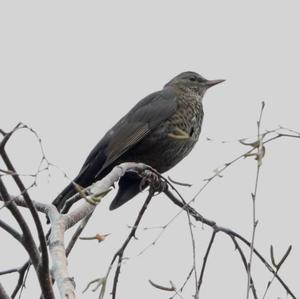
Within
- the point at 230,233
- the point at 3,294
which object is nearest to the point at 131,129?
the point at 230,233

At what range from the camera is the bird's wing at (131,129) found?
6.84 metres

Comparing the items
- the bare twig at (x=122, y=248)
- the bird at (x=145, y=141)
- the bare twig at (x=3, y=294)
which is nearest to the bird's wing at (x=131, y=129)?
the bird at (x=145, y=141)

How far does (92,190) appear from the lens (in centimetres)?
340

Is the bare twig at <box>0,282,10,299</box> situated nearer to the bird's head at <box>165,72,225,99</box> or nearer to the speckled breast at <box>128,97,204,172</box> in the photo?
the speckled breast at <box>128,97,204,172</box>

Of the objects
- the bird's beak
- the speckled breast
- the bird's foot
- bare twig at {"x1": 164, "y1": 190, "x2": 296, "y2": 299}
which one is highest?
the bird's beak

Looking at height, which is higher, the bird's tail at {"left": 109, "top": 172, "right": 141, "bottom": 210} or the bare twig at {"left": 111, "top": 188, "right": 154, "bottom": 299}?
the bird's tail at {"left": 109, "top": 172, "right": 141, "bottom": 210}

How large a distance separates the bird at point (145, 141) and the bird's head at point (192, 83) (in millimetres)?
555

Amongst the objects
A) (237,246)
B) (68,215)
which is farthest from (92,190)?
(237,246)

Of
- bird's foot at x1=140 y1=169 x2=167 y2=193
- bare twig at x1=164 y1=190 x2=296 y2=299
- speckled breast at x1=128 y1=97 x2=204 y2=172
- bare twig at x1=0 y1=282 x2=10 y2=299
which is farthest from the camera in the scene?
speckled breast at x1=128 y1=97 x2=204 y2=172

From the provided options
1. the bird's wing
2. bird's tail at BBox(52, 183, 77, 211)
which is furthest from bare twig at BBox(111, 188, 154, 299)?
the bird's wing

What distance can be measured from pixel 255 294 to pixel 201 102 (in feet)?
15.6

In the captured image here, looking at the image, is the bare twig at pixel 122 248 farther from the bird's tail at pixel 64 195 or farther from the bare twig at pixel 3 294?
the bird's tail at pixel 64 195

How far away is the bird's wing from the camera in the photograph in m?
6.84

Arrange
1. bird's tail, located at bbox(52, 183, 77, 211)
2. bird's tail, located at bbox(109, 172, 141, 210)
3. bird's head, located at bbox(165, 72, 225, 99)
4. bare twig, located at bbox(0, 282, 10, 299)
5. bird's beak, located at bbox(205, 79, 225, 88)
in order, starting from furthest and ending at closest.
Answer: bird's beak, located at bbox(205, 79, 225, 88), bird's head, located at bbox(165, 72, 225, 99), bird's tail, located at bbox(109, 172, 141, 210), bird's tail, located at bbox(52, 183, 77, 211), bare twig, located at bbox(0, 282, 10, 299)
